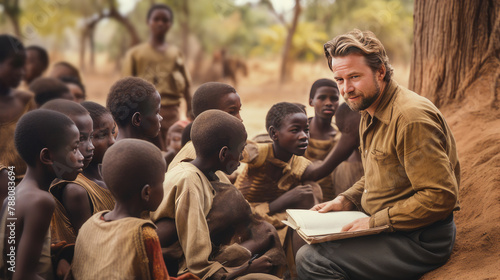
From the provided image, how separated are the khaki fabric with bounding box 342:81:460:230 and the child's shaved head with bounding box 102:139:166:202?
1.29 metres

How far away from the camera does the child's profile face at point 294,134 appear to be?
12.9 ft

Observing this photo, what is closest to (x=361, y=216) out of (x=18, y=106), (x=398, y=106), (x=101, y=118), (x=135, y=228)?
(x=398, y=106)

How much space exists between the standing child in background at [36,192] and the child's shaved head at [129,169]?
12.5 inches

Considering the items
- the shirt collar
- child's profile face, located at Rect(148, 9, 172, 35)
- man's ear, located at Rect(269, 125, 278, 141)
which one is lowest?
man's ear, located at Rect(269, 125, 278, 141)

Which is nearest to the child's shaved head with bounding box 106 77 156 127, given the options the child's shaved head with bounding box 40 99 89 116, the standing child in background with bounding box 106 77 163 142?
the standing child in background with bounding box 106 77 163 142

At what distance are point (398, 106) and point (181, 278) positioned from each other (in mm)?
1511

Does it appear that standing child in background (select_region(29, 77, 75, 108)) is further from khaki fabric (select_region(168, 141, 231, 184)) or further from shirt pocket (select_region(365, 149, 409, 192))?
shirt pocket (select_region(365, 149, 409, 192))

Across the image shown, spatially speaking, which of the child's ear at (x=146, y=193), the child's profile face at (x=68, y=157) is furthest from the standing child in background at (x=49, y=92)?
the child's ear at (x=146, y=193)

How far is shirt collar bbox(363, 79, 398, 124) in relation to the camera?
2.97 m

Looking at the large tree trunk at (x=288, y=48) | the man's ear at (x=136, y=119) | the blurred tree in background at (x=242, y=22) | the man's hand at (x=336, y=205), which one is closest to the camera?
the man's hand at (x=336, y=205)

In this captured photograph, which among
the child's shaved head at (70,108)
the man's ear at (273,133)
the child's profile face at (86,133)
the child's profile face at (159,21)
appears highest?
the child's profile face at (159,21)

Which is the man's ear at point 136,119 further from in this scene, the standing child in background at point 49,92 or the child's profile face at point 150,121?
the standing child in background at point 49,92

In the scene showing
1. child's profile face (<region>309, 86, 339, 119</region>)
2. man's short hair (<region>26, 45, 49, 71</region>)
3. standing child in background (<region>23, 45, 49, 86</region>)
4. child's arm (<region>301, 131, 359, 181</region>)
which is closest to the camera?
child's arm (<region>301, 131, 359, 181</region>)

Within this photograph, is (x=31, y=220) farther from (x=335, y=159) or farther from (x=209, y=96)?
(x=335, y=159)
